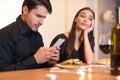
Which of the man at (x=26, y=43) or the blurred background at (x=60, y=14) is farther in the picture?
the blurred background at (x=60, y=14)

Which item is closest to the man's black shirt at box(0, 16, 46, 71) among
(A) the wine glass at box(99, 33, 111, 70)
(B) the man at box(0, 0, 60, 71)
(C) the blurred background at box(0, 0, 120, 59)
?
(B) the man at box(0, 0, 60, 71)

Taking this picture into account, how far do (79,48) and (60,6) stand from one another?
99 centimetres

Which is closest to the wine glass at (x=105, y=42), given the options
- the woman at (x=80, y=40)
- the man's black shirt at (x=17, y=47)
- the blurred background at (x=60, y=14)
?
the man's black shirt at (x=17, y=47)

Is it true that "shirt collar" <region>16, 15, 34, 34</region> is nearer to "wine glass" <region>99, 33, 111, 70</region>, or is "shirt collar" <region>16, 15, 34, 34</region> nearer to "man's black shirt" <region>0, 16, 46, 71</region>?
"man's black shirt" <region>0, 16, 46, 71</region>

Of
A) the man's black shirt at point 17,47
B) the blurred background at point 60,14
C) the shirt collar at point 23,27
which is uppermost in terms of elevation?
the blurred background at point 60,14

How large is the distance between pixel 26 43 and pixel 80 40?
853 mm

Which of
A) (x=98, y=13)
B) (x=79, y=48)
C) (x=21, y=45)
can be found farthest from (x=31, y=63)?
(x=98, y=13)

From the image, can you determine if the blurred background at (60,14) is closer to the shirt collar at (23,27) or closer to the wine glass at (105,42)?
the shirt collar at (23,27)

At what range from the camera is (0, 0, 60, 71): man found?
150cm

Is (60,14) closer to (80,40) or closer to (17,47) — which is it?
(80,40)

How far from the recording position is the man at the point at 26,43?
4.92ft

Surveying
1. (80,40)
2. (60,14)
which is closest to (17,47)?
(80,40)

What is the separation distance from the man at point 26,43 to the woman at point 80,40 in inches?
17.0

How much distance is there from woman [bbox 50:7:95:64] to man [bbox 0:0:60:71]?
1.41ft
